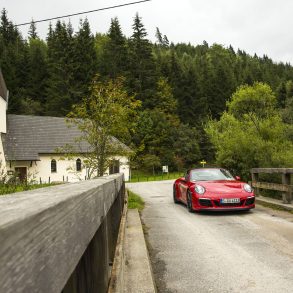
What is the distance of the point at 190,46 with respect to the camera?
593ft

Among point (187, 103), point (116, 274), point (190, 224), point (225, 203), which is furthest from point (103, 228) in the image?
point (187, 103)

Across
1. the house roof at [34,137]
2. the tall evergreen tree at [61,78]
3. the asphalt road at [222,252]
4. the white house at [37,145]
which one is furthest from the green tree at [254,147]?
the tall evergreen tree at [61,78]

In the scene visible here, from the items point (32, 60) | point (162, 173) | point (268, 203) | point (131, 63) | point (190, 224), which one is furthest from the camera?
point (32, 60)

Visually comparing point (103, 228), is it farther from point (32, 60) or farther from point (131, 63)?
point (32, 60)

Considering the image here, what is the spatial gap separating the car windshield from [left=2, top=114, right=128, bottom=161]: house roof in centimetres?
3378

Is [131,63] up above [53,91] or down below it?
above

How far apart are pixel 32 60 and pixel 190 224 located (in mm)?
79524

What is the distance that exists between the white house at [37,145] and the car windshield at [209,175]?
106ft

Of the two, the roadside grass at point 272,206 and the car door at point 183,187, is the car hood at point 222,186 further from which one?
the roadside grass at point 272,206

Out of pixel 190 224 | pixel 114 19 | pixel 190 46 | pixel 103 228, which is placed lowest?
pixel 190 224

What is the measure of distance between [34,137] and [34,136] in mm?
179

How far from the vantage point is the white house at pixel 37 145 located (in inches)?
1778

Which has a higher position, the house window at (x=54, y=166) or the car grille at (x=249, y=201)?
the house window at (x=54, y=166)

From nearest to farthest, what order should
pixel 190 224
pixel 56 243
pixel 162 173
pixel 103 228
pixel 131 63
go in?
pixel 56 243 < pixel 103 228 < pixel 190 224 < pixel 162 173 < pixel 131 63
